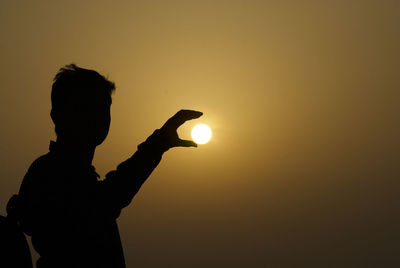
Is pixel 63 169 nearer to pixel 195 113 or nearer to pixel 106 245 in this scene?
pixel 106 245

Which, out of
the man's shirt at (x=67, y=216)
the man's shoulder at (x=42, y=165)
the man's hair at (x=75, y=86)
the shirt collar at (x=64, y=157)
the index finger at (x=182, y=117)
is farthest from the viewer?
the index finger at (x=182, y=117)

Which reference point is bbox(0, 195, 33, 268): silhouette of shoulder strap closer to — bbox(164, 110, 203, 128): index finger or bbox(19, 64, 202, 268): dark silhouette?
bbox(19, 64, 202, 268): dark silhouette

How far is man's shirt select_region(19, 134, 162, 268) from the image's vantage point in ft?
7.78

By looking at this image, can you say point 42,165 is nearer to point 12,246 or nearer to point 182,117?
point 12,246

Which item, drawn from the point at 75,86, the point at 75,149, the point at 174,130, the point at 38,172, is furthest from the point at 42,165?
the point at 174,130

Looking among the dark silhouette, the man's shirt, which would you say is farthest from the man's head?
the man's shirt

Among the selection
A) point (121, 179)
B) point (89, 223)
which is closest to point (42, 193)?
point (89, 223)

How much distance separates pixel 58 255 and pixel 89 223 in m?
0.23

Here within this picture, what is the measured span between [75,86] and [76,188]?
2.20 feet

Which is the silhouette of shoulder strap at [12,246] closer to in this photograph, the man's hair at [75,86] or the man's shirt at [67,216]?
the man's shirt at [67,216]

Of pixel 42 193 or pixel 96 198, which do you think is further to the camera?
pixel 96 198

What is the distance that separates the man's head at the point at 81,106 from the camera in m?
2.64

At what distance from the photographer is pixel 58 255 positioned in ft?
7.73

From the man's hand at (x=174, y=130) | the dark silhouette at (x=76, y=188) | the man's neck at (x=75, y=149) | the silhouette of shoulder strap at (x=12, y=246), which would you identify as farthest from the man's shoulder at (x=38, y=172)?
the man's hand at (x=174, y=130)
